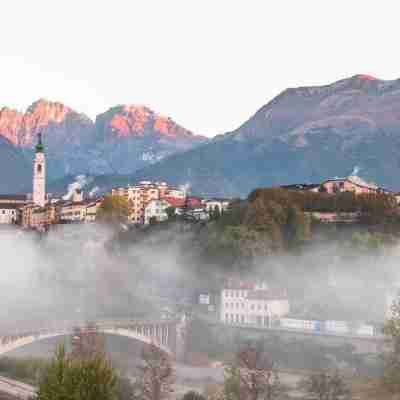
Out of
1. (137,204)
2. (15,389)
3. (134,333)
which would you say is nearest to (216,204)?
(137,204)

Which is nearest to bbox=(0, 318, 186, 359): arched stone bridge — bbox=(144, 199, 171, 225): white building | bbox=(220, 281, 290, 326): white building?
bbox=(220, 281, 290, 326): white building

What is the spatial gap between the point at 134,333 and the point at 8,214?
6097 cm

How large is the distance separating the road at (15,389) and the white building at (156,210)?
163 ft

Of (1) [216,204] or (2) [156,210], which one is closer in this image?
(1) [216,204]

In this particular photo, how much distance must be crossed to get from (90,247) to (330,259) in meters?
30.7

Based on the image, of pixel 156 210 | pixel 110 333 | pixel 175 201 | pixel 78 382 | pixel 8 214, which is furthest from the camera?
pixel 8 214

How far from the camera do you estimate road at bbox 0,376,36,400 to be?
5103 centimetres

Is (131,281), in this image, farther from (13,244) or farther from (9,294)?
(13,244)

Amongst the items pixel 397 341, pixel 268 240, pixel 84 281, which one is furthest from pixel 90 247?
pixel 397 341

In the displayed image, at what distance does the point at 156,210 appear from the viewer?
107812 mm

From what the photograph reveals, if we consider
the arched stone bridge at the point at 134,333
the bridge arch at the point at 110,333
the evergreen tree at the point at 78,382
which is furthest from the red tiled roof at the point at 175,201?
the evergreen tree at the point at 78,382

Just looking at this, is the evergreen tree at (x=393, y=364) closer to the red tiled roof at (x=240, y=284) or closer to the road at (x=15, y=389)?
the road at (x=15, y=389)

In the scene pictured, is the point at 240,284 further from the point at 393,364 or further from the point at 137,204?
the point at 137,204

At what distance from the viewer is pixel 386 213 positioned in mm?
84188
